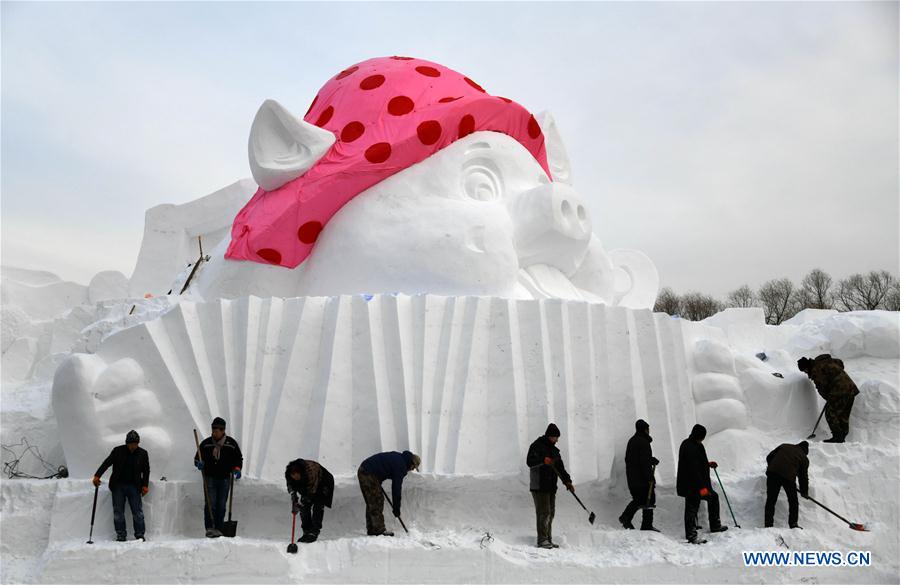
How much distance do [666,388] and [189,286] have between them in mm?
5872

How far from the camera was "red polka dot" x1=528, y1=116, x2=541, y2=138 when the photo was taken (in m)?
8.91

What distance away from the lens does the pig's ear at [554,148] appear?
1002 cm

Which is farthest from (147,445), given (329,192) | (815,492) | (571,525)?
(815,492)

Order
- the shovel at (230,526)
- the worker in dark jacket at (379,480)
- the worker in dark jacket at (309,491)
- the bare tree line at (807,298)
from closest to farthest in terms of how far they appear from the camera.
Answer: the worker in dark jacket at (309,491)
the worker in dark jacket at (379,480)
the shovel at (230,526)
the bare tree line at (807,298)

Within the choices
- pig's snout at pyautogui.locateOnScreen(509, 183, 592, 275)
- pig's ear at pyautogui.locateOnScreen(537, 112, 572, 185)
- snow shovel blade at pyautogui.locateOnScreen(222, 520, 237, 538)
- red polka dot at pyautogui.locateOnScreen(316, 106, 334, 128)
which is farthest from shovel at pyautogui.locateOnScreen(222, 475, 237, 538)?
pig's ear at pyautogui.locateOnScreen(537, 112, 572, 185)

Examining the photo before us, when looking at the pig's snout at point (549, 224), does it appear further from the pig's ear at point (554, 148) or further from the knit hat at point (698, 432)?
the knit hat at point (698, 432)

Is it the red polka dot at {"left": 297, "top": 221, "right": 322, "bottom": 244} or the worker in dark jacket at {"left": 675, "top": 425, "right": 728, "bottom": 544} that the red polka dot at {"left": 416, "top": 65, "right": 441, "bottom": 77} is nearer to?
the red polka dot at {"left": 297, "top": 221, "right": 322, "bottom": 244}

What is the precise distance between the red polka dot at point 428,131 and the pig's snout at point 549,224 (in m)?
1.06

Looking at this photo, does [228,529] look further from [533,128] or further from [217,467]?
[533,128]

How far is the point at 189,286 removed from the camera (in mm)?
9711

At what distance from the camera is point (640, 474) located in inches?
265

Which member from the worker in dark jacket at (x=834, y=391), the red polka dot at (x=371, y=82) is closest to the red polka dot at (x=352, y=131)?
the red polka dot at (x=371, y=82)

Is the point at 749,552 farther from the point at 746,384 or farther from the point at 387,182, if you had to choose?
the point at 387,182

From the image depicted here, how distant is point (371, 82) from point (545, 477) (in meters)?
4.84
